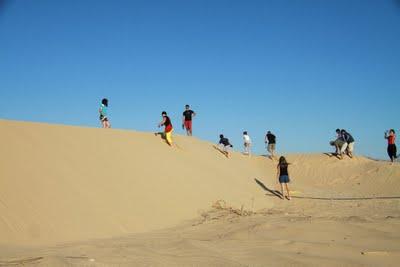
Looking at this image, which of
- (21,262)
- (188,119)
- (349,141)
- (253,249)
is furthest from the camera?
(349,141)

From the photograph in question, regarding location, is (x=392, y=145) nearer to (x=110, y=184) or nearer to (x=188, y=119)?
(x=188, y=119)

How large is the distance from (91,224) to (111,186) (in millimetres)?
2128

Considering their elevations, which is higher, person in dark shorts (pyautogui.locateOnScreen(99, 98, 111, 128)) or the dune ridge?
person in dark shorts (pyautogui.locateOnScreen(99, 98, 111, 128))

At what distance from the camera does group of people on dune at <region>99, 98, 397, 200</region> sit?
14.7 m

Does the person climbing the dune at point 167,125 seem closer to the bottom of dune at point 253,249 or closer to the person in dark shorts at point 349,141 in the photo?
the bottom of dune at point 253,249

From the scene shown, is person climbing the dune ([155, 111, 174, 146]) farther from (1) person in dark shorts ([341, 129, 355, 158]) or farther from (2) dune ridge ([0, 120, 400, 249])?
(1) person in dark shorts ([341, 129, 355, 158])

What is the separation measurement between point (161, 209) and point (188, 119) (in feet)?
28.4

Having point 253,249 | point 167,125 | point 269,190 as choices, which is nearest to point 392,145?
point 269,190

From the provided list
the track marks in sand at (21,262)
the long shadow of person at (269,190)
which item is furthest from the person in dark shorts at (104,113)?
the track marks in sand at (21,262)

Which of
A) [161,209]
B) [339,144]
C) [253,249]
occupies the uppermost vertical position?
[339,144]

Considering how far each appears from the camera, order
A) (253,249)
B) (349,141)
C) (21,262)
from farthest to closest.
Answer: (349,141), (253,249), (21,262)

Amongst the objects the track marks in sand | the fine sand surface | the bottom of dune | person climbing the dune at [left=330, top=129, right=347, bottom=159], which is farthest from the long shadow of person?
the track marks in sand

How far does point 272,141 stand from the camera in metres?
22.5

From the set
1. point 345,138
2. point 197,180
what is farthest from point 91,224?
point 345,138
